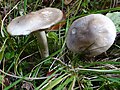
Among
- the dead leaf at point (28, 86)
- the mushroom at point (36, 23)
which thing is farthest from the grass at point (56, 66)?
the mushroom at point (36, 23)

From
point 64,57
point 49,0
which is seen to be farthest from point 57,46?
point 49,0

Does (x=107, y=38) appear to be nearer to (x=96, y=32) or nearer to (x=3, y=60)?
(x=96, y=32)

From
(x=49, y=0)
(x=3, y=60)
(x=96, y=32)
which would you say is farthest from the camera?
(x=49, y=0)

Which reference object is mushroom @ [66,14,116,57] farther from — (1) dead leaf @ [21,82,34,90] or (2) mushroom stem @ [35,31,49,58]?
(1) dead leaf @ [21,82,34,90]

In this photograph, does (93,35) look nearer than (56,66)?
Yes

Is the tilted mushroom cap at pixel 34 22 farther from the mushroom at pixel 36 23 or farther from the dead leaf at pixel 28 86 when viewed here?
the dead leaf at pixel 28 86

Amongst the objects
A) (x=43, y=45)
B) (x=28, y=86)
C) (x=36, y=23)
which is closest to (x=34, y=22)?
(x=36, y=23)

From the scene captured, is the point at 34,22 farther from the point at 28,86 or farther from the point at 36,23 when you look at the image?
the point at 28,86
